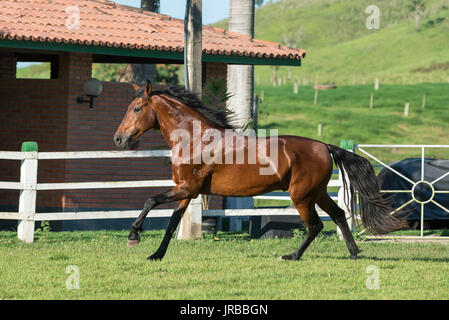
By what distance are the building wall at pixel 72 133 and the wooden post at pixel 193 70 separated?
2.35m

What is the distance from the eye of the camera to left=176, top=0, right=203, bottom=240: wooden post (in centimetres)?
1329

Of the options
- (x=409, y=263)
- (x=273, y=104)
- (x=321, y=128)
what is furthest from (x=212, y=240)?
(x=273, y=104)

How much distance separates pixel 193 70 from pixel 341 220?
13.3 ft

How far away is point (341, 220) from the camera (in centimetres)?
1085

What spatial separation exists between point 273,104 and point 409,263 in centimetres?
5035

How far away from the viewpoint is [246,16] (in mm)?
19312

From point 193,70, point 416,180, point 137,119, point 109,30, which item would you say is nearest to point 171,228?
point 137,119

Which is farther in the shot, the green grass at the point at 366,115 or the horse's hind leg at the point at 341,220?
the green grass at the point at 366,115

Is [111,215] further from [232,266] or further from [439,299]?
[439,299]

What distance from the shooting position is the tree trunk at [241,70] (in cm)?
1922

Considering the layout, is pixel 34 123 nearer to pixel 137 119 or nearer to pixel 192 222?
pixel 192 222

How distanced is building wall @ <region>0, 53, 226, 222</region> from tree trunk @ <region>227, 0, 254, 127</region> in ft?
11.7

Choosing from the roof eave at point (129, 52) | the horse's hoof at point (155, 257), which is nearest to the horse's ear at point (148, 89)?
the horse's hoof at point (155, 257)

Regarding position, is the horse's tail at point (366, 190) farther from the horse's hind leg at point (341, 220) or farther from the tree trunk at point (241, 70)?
the tree trunk at point (241, 70)
